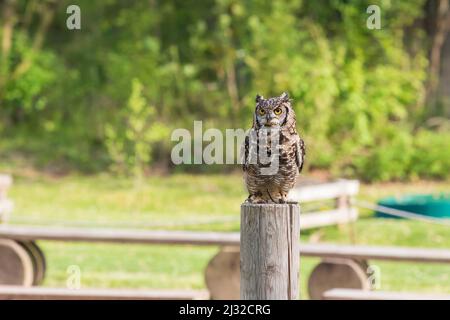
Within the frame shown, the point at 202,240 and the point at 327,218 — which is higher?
the point at 327,218

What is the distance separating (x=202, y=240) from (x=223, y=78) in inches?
380

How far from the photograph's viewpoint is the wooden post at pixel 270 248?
3.94m

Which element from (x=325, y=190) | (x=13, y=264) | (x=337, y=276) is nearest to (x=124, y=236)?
(x=13, y=264)

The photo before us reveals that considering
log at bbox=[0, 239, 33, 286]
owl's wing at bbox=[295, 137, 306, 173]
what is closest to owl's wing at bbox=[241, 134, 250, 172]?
owl's wing at bbox=[295, 137, 306, 173]

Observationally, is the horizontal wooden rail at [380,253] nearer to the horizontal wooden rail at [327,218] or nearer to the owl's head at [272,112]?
the owl's head at [272,112]

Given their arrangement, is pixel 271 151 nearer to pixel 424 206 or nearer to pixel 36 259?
pixel 36 259

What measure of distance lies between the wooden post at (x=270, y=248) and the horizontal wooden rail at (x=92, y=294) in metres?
2.10

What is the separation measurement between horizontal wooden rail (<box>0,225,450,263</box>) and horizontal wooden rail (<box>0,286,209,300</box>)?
847 mm

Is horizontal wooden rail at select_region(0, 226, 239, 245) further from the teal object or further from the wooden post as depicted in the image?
the teal object

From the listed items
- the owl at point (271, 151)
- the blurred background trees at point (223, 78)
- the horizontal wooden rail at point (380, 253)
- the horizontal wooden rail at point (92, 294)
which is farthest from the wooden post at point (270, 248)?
the blurred background trees at point (223, 78)

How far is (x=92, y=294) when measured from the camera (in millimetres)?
6191

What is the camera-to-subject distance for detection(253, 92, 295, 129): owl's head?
13.5 feet

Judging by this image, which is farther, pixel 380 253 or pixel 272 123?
pixel 380 253
